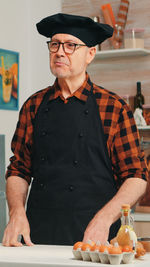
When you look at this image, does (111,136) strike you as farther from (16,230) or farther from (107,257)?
(107,257)

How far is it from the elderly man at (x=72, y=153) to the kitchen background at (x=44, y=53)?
1.83 metres

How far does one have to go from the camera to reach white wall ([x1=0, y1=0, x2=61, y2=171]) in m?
3.85

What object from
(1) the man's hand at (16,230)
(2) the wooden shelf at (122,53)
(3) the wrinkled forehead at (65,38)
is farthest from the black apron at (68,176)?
A: (2) the wooden shelf at (122,53)

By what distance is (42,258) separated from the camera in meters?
1.39

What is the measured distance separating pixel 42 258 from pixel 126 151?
63cm

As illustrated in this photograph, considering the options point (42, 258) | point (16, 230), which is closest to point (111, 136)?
point (16, 230)

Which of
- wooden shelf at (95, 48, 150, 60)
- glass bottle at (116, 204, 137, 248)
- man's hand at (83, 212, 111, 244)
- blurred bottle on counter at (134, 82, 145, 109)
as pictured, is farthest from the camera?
blurred bottle on counter at (134, 82, 145, 109)

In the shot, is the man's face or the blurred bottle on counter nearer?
the man's face

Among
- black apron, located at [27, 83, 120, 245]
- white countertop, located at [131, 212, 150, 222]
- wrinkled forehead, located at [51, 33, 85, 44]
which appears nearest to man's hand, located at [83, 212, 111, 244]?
black apron, located at [27, 83, 120, 245]

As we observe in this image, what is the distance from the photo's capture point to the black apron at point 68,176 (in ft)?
6.17

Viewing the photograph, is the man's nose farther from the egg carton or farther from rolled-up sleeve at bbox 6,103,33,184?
the egg carton

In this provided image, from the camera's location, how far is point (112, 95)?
1992 mm

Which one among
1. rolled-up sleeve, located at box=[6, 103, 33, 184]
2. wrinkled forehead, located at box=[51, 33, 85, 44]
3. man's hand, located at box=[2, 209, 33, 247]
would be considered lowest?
man's hand, located at box=[2, 209, 33, 247]

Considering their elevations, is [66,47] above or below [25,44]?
below
